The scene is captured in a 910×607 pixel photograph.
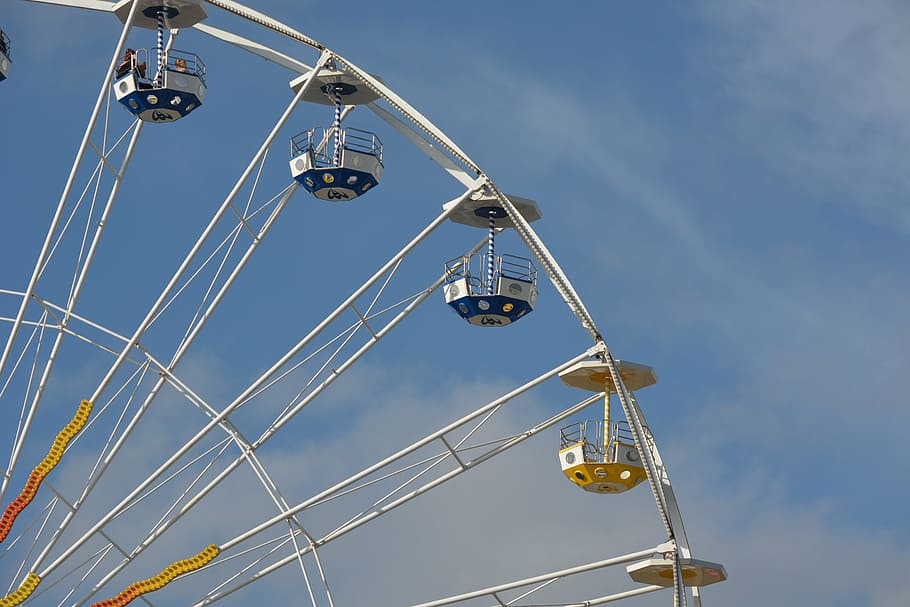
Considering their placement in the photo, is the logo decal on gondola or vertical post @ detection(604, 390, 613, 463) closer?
vertical post @ detection(604, 390, 613, 463)

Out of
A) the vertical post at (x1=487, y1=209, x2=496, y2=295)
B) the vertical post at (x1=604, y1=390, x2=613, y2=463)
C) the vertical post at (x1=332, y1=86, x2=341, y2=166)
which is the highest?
the vertical post at (x1=332, y1=86, x2=341, y2=166)

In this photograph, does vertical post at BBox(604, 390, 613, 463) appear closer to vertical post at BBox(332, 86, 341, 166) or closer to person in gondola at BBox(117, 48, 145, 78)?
vertical post at BBox(332, 86, 341, 166)

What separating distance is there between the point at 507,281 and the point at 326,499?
5.35 m

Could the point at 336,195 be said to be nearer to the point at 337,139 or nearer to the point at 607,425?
the point at 337,139

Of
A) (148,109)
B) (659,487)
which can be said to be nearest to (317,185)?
(148,109)

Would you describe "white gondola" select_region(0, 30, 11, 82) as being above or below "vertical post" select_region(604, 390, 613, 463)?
above

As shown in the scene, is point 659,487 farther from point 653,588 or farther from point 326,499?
point 326,499

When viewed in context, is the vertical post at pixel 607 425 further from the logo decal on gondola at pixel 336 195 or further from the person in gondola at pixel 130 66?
the person in gondola at pixel 130 66

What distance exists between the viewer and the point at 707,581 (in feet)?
119

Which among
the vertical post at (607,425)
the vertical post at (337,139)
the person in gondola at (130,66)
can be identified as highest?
the person in gondola at (130,66)

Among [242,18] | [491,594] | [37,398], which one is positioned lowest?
[491,594]

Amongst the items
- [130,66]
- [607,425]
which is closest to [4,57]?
[130,66]

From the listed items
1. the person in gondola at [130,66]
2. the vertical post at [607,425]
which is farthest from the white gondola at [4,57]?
the vertical post at [607,425]

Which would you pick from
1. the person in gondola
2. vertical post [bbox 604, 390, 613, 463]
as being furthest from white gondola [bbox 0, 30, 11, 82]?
vertical post [bbox 604, 390, 613, 463]
